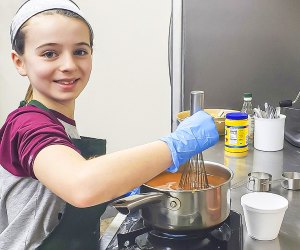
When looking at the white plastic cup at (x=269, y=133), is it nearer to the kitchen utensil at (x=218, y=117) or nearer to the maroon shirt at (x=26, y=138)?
the kitchen utensil at (x=218, y=117)

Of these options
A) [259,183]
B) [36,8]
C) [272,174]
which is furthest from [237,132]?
[36,8]

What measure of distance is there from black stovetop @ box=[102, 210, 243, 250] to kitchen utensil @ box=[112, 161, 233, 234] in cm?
2

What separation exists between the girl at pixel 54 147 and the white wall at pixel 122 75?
1507 millimetres

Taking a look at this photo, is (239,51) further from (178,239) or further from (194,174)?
(178,239)

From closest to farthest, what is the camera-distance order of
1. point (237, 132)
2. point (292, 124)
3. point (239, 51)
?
1. point (237, 132)
2. point (292, 124)
3. point (239, 51)

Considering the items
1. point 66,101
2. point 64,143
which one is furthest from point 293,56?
point 64,143

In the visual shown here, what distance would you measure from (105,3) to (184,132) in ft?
5.86

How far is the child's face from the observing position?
2.67 ft

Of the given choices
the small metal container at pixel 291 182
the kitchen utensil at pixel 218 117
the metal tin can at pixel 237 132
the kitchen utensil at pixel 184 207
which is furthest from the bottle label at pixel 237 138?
the kitchen utensil at pixel 184 207

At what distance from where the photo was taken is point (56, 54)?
2.72 ft

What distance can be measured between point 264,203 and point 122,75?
178 centimetres

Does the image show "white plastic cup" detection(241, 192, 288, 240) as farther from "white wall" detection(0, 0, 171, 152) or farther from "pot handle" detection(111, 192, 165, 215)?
"white wall" detection(0, 0, 171, 152)

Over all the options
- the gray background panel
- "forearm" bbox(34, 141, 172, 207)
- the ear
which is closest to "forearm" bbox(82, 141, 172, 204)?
"forearm" bbox(34, 141, 172, 207)

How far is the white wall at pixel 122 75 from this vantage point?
2.38 meters
